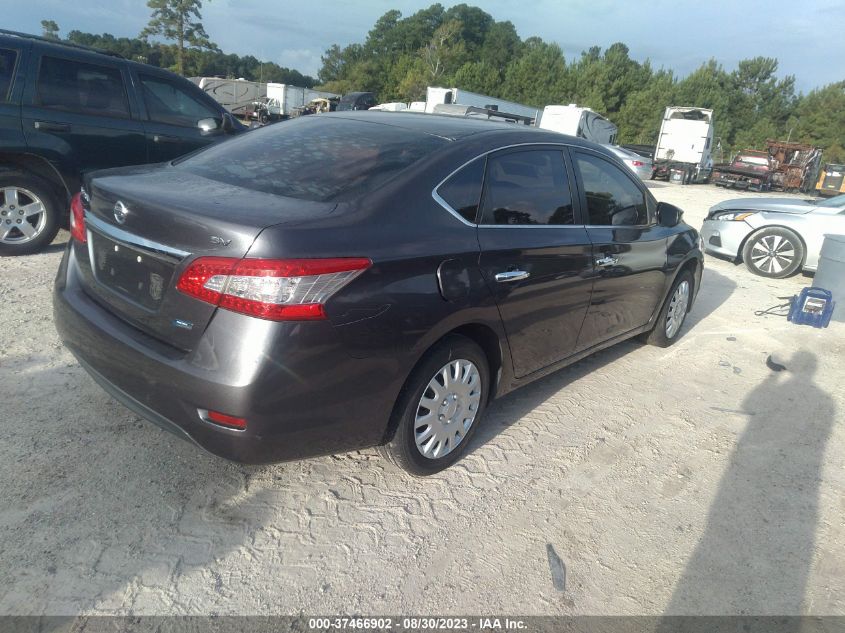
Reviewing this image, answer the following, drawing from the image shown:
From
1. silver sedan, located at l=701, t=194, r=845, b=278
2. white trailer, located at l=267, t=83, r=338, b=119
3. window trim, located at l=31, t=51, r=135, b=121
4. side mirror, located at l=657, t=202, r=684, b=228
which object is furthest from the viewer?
white trailer, located at l=267, t=83, r=338, b=119

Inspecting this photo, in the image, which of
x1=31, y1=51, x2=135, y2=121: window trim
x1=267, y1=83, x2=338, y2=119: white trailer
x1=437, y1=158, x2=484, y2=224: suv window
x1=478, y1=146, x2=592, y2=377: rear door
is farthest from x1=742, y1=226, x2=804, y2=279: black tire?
x1=267, y1=83, x2=338, y2=119: white trailer

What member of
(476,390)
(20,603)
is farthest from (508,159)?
(20,603)

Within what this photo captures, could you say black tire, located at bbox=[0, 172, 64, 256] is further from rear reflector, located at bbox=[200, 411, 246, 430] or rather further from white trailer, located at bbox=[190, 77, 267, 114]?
white trailer, located at bbox=[190, 77, 267, 114]

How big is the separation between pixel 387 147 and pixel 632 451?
2.22 metres

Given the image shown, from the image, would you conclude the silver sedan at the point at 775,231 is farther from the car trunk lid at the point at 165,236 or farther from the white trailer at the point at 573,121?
the white trailer at the point at 573,121

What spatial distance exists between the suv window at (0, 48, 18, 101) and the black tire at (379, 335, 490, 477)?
486 centimetres

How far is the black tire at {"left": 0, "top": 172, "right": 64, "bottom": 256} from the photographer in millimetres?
5277

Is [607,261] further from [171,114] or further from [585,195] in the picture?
[171,114]

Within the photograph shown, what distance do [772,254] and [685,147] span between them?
869 inches

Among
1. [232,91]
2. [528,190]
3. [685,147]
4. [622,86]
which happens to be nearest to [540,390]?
[528,190]

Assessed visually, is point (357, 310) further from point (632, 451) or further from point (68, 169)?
point (68, 169)

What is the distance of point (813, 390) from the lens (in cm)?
466

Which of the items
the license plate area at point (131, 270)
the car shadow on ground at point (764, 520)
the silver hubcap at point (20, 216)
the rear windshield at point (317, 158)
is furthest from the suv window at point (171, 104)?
the car shadow on ground at point (764, 520)

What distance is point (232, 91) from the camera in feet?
133
